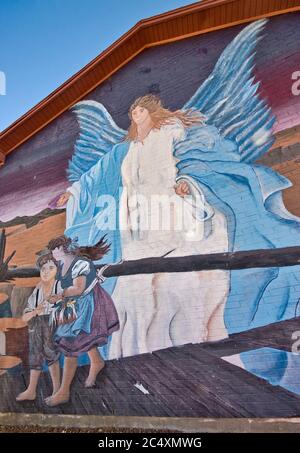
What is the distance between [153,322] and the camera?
592 cm

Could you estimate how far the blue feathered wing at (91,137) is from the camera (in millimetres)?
7371

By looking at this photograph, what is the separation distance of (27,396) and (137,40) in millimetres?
6579

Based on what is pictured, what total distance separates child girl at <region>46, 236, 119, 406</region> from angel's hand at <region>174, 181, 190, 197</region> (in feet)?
5.04

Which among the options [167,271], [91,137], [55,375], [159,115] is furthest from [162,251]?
[91,137]

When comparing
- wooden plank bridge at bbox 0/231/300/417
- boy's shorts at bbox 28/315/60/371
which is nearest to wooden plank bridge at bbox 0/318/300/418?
wooden plank bridge at bbox 0/231/300/417

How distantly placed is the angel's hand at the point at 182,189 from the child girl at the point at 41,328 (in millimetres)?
2615

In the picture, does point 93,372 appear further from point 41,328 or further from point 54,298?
point 54,298

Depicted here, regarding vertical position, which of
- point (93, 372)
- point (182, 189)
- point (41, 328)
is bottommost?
point (93, 372)

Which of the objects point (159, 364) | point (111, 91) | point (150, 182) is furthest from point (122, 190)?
point (159, 364)

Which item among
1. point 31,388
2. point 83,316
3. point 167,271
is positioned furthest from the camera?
point 31,388

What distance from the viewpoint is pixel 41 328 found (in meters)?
6.95
